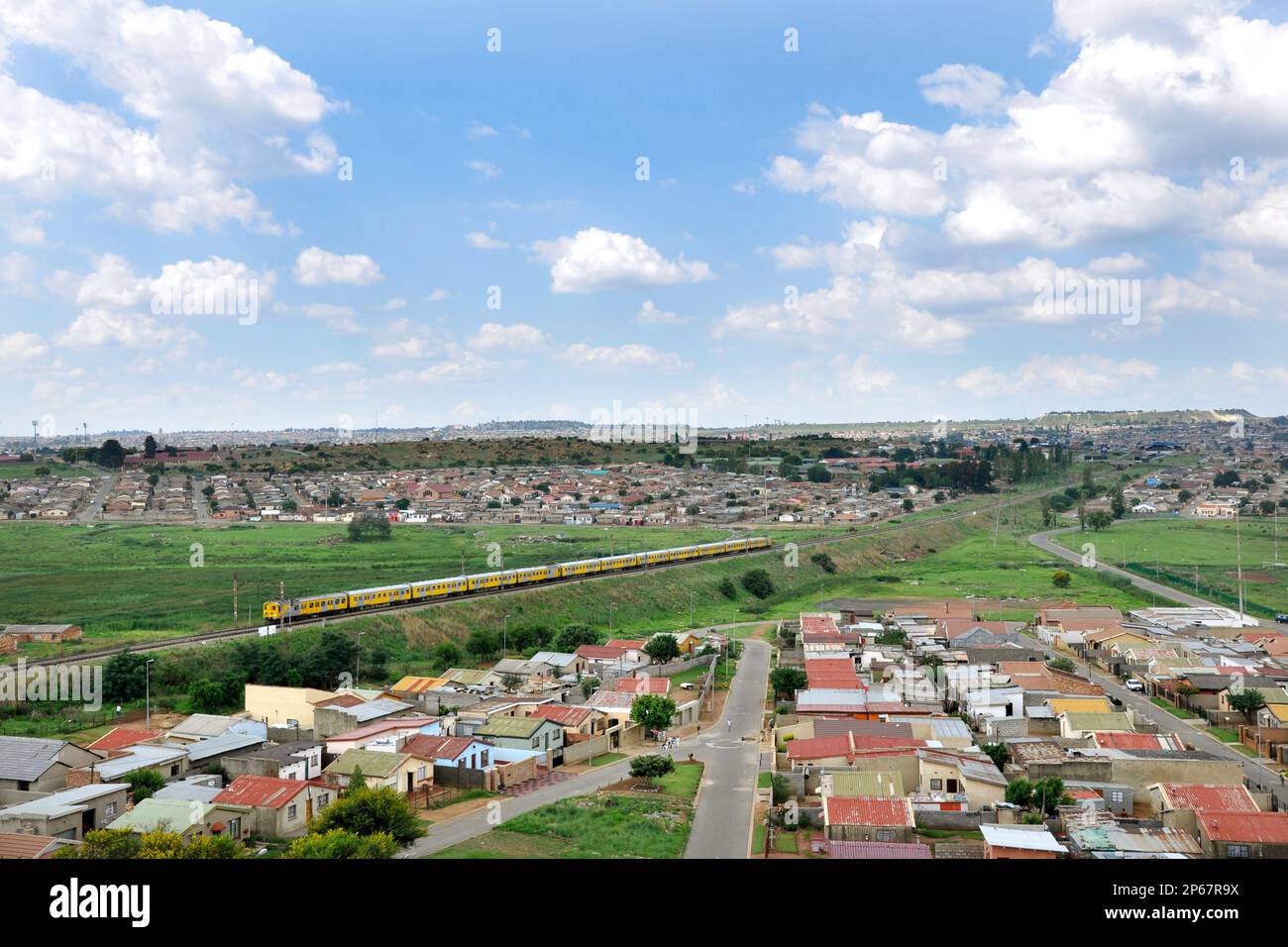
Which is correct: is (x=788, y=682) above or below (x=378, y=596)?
below

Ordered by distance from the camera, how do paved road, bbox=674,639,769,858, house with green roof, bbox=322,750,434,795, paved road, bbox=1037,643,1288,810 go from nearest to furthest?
1. paved road, bbox=674,639,769,858
2. house with green roof, bbox=322,750,434,795
3. paved road, bbox=1037,643,1288,810

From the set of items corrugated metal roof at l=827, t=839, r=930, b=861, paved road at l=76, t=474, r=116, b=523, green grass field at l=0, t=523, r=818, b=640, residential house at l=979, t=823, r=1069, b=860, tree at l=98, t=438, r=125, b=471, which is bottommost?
corrugated metal roof at l=827, t=839, r=930, b=861

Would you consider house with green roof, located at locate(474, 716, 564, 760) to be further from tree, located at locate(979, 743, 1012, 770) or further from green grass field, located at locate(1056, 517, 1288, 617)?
green grass field, located at locate(1056, 517, 1288, 617)

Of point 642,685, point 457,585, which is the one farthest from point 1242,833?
point 457,585

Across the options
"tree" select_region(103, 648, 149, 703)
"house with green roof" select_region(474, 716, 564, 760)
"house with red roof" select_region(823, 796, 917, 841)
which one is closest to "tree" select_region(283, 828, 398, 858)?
"house with red roof" select_region(823, 796, 917, 841)

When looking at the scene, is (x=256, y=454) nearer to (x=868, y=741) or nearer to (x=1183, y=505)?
(x=1183, y=505)

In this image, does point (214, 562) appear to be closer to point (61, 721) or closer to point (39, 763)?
point (61, 721)
